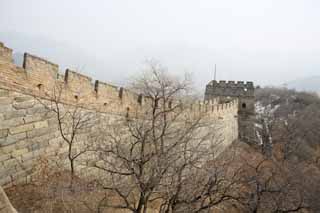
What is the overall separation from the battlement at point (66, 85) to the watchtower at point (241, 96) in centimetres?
2093

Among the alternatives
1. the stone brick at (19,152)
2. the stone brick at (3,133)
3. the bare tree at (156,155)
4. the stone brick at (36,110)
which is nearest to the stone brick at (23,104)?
the stone brick at (36,110)

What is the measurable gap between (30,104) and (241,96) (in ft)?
89.9

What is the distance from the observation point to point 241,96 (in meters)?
31.0

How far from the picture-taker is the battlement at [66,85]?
612 centimetres

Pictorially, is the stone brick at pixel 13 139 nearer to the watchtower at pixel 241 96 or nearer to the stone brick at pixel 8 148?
the stone brick at pixel 8 148

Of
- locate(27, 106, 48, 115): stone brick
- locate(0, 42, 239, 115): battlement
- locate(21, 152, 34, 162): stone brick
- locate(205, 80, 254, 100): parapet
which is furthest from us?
locate(205, 80, 254, 100): parapet

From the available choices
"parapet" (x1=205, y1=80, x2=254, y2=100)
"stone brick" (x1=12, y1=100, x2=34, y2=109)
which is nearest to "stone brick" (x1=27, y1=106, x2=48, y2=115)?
"stone brick" (x1=12, y1=100, x2=34, y2=109)

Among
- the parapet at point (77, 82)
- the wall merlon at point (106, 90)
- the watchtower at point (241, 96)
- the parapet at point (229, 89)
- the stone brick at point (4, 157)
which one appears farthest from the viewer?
the parapet at point (229, 89)

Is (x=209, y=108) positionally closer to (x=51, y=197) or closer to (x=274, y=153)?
(x=274, y=153)

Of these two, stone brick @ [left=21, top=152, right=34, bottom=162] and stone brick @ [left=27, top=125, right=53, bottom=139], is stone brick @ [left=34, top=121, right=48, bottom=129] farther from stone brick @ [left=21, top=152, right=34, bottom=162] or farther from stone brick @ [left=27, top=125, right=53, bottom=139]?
stone brick @ [left=21, top=152, right=34, bottom=162]

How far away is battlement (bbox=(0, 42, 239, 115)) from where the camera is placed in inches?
241

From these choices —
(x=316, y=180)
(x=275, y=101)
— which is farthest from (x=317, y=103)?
(x=316, y=180)

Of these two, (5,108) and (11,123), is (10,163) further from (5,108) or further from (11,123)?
(5,108)

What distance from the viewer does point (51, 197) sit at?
5969mm
